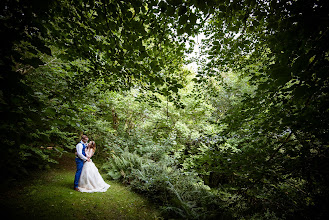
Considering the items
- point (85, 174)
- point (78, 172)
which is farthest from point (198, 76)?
point (78, 172)

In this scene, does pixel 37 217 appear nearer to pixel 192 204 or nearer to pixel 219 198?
pixel 192 204

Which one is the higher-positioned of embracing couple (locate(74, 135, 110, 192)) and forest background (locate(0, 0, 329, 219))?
forest background (locate(0, 0, 329, 219))

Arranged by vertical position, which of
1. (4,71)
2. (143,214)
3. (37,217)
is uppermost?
(4,71)

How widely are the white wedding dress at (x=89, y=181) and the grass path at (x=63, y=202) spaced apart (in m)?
0.28

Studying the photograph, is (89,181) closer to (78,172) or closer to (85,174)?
(85,174)

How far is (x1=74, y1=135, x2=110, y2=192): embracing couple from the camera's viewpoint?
487cm

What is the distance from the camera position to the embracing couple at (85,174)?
16.0ft

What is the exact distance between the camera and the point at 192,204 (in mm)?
4180

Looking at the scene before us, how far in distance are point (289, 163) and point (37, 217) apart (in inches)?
192

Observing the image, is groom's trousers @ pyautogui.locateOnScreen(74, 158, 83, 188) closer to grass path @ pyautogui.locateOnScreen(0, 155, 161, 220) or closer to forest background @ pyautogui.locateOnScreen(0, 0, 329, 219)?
grass path @ pyautogui.locateOnScreen(0, 155, 161, 220)

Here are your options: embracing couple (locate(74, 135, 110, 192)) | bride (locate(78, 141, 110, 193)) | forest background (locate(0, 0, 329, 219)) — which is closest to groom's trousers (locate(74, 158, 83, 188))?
embracing couple (locate(74, 135, 110, 192))

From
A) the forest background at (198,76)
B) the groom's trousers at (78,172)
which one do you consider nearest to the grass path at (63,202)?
the groom's trousers at (78,172)

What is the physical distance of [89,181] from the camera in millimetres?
4977

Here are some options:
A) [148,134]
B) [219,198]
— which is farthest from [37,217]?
[148,134]
